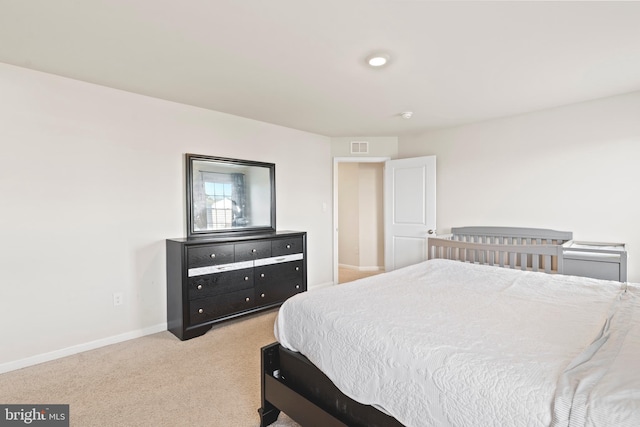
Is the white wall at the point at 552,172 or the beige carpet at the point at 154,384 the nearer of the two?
the beige carpet at the point at 154,384

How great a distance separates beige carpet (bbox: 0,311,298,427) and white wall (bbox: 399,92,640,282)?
9.77 ft

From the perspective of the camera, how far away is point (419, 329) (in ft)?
4.33

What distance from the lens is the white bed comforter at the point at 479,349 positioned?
2.94 feet

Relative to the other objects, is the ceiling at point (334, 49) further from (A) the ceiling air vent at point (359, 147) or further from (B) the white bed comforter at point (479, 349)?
(B) the white bed comforter at point (479, 349)

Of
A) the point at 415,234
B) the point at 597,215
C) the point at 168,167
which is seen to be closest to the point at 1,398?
the point at 168,167

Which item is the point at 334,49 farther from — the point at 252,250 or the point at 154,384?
the point at 154,384

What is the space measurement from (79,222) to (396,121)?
3.44 meters

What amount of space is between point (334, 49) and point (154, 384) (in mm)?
2609

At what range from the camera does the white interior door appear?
4223 millimetres

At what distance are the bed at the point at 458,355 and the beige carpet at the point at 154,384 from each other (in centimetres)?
41

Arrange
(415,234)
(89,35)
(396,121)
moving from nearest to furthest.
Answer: (89,35)
(396,121)
(415,234)

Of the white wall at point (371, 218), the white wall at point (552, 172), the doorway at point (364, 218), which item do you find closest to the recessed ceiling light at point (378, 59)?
the white wall at point (552, 172)

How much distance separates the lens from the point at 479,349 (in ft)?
3.74

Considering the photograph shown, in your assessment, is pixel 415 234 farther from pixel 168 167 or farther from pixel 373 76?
pixel 168 167
